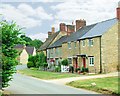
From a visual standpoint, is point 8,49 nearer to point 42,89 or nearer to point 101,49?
point 42,89

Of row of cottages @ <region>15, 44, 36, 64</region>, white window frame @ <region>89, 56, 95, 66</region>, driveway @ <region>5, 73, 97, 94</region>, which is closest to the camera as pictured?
driveway @ <region>5, 73, 97, 94</region>

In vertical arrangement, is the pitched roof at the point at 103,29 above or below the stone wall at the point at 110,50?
above

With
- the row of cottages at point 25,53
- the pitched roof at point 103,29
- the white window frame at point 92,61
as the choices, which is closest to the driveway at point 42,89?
the white window frame at point 92,61

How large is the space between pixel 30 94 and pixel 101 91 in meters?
5.09

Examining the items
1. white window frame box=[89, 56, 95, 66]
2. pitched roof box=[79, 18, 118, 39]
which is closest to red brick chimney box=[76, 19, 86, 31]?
pitched roof box=[79, 18, 118, 39]

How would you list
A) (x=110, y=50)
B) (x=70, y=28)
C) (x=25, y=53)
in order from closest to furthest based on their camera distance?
(x=110, y=50), (x=70, y=28), (x=25, y=53)

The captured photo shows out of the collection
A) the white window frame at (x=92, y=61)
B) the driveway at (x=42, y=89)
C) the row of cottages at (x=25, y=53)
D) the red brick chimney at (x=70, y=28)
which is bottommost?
the driveway at (x=42, y=89)

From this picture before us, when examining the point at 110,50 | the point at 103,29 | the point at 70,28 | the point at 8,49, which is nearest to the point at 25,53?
the point at 70,28

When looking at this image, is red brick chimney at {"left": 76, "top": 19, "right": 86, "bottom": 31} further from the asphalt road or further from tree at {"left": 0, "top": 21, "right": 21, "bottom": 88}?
tree at {"left": 0, "top": 21, "right": 21, "bottom": 88}

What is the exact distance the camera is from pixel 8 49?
18234mm

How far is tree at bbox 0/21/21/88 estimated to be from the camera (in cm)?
1752

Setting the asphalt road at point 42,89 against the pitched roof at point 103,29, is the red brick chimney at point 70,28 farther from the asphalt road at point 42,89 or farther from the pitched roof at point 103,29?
the asphalt road at point 42,89

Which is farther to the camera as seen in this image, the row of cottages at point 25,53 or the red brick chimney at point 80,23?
the row of cottages at point 25,53

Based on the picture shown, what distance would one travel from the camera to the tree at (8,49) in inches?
690
